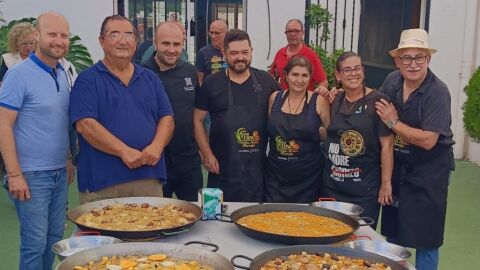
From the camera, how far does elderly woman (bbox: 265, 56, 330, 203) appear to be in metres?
3.59

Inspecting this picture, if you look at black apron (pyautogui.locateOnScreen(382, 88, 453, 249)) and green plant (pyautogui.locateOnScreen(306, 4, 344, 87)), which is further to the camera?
green plant (pyautogui.locateOnScreen(306, 4, 344, 87))

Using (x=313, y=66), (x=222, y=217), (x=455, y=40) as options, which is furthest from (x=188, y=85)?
(x=455, y=40)

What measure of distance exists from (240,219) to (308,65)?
1.27 meters

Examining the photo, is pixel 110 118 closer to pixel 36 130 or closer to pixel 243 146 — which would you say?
pixel 36 130

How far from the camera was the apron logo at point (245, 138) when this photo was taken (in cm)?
373

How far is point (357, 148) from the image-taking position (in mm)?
3396

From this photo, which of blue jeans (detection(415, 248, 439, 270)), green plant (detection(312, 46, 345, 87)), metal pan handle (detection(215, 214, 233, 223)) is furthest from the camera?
green plant (detection(312, 46, 345, 87))

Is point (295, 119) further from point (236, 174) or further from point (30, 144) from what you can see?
point (30, 144)

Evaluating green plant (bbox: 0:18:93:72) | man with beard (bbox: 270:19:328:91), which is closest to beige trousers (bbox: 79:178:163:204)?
man with beard (bbox: 270:19:328:91)

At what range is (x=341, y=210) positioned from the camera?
3.01 m

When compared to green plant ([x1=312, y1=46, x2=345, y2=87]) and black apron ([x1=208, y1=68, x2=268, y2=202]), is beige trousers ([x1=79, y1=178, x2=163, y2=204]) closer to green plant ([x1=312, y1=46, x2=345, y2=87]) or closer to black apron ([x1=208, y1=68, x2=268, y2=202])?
black apron ([x1=208, y1=68, x2=268, y2=202])

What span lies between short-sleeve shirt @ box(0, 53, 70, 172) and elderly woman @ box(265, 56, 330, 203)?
131cm

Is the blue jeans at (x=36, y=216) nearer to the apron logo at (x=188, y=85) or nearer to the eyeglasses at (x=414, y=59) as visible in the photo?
the apron logo at (x=188, y=85)

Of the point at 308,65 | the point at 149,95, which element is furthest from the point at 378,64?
the point at 149,95
